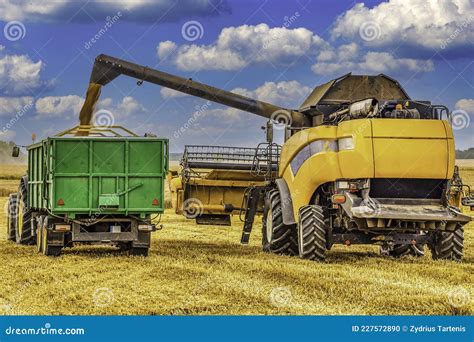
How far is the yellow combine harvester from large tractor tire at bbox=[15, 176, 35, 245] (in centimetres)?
525

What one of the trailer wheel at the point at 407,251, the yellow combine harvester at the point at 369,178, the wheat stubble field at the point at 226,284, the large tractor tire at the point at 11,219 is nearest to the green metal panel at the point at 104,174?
the wheat stubble field at the point at 226,284

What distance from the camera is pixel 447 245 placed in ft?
48.5

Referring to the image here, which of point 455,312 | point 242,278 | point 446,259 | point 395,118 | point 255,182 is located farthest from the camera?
point 255,182

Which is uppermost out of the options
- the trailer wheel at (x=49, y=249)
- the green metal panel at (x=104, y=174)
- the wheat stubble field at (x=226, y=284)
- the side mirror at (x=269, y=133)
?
the side mirror at (x=269, y=133)

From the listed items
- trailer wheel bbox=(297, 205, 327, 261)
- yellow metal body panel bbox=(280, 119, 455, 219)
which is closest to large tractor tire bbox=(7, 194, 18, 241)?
trailer wheel bbox=(297, 205, 327, 261)

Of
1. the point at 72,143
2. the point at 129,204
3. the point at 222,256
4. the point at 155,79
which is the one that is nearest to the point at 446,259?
the point at 222,256

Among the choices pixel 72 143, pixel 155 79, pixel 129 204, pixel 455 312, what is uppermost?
pixel 155 79

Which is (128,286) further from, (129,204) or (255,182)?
(255,182)

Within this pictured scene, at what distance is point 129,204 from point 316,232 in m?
3.37

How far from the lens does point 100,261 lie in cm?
1416

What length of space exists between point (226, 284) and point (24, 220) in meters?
8.05

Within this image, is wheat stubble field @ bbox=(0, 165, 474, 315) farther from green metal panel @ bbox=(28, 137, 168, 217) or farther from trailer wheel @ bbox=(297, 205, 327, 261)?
green metal panel @ bbox=(28, 137, 168, 217)

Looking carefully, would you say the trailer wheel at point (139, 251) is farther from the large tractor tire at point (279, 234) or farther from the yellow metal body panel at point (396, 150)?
the yellow metal body panel at point (396, 150)

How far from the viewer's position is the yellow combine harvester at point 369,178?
1355cm
